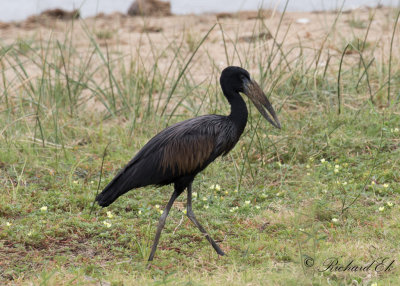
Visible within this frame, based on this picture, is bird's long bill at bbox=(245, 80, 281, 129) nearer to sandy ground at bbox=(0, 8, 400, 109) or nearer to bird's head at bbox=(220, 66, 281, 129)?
bird's head at bbox=(220, 66, 281, 129)

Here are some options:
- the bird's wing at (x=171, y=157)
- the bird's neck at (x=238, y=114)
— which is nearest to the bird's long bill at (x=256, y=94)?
the bird's neck at (x=238, y=114)

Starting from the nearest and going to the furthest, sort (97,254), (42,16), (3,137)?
(97,254), (3,137), (42,16)

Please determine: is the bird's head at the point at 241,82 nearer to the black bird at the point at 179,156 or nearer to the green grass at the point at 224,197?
the black bird at the point at 179,156

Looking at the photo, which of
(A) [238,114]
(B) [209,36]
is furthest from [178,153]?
(B) [209,36]

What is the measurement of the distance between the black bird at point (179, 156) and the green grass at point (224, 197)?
42 centimetres

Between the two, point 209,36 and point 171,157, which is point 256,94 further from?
point 209,36

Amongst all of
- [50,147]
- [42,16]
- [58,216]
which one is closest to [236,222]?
[58,216]

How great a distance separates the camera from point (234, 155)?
6738 mm

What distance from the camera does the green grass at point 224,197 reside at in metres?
4.50

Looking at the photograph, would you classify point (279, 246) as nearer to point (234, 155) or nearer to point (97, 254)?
point (97, 254)

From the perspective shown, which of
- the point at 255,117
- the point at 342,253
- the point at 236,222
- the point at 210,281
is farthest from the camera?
the point at 255,117

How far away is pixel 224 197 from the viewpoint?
6062 mm

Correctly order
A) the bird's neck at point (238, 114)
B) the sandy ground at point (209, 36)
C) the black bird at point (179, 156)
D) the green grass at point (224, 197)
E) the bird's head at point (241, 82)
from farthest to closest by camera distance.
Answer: the sandy ground at point (209, 36), the bird's head at point (241, 82), the bird's neck at point (238, 114), the black bird at point (179, 156), the green grass at point (224, 197)

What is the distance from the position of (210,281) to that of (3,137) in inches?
134
